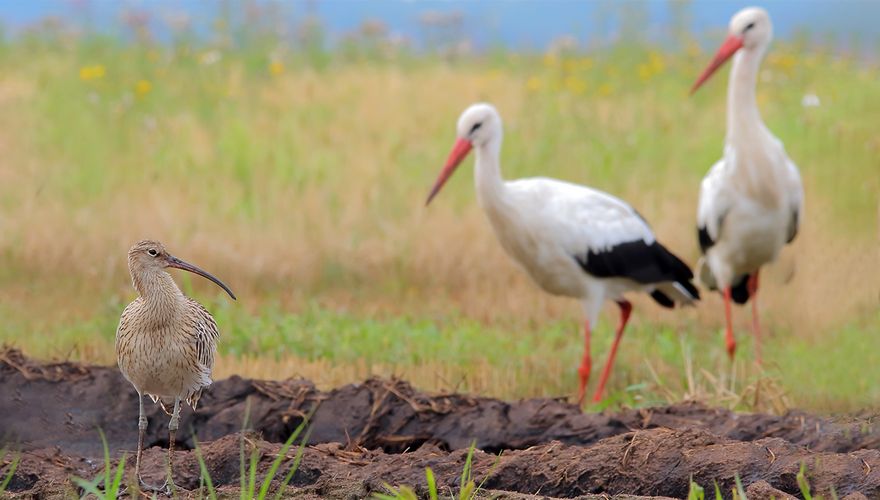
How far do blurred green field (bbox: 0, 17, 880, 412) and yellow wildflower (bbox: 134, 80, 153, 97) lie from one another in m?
0.03

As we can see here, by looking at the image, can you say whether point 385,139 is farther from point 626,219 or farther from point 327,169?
point 626,219

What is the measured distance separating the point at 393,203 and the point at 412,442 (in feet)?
17.9

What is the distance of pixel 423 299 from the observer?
367 inches

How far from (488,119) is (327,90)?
7.01 metres

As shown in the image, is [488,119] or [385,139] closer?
[488,119]

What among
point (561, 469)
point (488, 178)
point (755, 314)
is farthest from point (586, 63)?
point (561, 469)

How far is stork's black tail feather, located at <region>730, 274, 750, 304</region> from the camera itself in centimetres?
923

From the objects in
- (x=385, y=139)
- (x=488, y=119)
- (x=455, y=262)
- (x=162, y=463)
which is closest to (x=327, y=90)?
(x=385, y=139)

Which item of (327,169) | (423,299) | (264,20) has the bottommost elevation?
(423,299)

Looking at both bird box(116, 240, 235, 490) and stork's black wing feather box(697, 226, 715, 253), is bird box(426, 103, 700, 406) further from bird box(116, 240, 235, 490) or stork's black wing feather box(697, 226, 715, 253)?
bird box(116, 240, 235, 490)

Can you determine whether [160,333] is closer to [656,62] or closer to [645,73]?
[645,73]

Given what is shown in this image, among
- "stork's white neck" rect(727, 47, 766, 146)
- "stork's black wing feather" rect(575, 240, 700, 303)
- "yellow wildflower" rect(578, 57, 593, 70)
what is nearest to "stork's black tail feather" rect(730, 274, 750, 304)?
"stork's black wing feather" rect(575, 240, 700, 303)

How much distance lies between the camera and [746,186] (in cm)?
812

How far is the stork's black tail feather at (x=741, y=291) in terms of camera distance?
A: 9.23m
